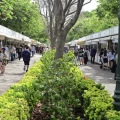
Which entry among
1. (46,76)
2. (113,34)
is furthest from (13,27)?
(46,76)

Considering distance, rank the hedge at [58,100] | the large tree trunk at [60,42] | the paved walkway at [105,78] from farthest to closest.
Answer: the large tree trunk at [60,42], the paved walkway at [105,78], the hedge at [58,100]

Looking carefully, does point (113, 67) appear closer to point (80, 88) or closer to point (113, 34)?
point (113, 34)

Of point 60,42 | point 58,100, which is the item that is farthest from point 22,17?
point 58,100

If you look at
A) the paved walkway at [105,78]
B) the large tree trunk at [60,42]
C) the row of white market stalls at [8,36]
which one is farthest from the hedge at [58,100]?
the row of white market stalls at [8,36]

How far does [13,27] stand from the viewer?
4412 centimetres

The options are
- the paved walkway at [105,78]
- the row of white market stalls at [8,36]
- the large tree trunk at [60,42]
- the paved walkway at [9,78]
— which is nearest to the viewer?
the paved walkway at [9,78]

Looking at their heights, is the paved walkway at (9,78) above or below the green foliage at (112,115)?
below

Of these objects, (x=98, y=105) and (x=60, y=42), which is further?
(x=60, y=42)

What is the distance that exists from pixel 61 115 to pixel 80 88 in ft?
5.46

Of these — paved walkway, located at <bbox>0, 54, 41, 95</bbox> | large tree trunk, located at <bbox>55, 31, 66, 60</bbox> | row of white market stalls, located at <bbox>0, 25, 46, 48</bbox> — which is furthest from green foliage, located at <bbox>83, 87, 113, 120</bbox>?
row of white market stalls, located at <bbox>0, 25, 46, 48</bbox>

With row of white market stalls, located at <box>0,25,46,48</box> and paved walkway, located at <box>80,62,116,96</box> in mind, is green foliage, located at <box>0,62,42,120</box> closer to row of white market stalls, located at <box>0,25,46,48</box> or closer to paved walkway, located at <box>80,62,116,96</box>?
paved walkway, located at <box>80,62,116,96</box>

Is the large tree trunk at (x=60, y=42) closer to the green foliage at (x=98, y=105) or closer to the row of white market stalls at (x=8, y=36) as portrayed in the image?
the green foliage at (x=98, y=105)

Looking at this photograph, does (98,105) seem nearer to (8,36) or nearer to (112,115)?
(112,115)

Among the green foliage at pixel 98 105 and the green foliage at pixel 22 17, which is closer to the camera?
the green foliage at pixel 98 105
